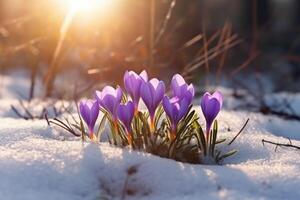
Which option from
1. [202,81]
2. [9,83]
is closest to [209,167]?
[9,83]

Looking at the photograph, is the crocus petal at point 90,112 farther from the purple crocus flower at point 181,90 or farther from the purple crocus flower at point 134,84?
the purple crocus flower at point 181,90

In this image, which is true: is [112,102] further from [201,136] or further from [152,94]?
[201,136]

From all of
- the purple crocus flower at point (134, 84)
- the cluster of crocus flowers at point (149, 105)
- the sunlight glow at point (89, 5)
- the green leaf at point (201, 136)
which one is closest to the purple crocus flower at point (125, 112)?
the cluster of crocus flowers at point (149, 105)

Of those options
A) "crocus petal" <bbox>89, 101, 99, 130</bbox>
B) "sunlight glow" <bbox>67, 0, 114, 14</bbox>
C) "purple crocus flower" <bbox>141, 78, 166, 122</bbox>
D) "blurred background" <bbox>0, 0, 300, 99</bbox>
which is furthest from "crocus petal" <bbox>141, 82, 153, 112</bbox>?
"sunlight glow" <bbox>67, 0, 114, 14</bbox>

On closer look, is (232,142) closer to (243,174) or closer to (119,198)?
(243,174)

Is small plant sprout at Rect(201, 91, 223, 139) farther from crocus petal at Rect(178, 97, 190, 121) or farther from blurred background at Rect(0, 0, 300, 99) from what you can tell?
blurred background at Rect(0, 0, 300, 99)

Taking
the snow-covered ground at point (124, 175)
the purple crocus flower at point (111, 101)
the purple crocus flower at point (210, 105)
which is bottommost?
the snow-covered ground at point (124, 175)
